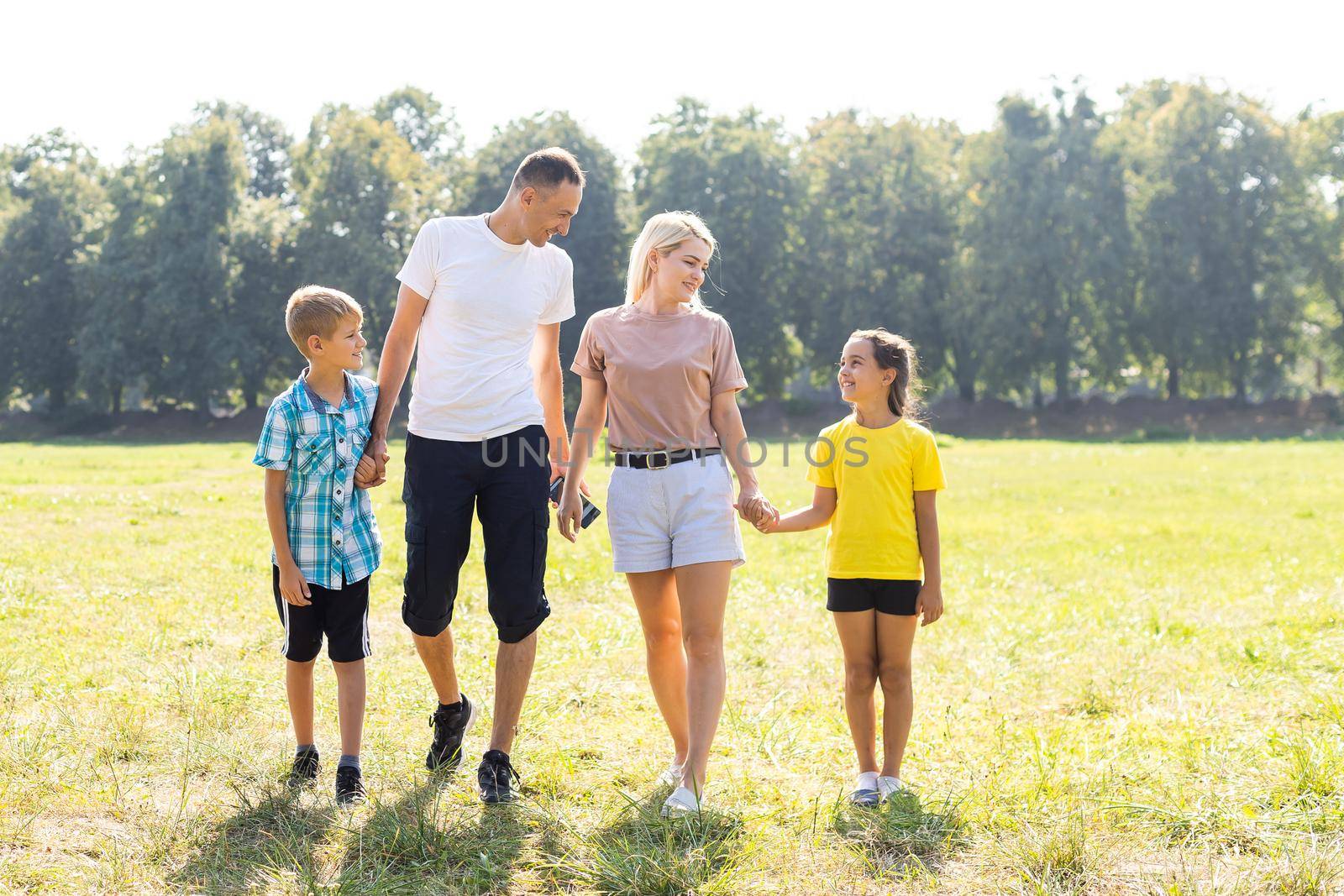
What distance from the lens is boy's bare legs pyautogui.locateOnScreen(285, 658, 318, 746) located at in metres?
4.12

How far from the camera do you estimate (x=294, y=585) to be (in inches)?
154

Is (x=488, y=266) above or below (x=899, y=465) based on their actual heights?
above

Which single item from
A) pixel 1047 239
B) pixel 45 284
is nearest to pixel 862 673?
pixel 1047 239

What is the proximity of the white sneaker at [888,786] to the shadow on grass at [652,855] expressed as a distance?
58cm

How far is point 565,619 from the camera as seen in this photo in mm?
7242

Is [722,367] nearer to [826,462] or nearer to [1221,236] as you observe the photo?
[826,462]

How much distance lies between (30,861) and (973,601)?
20.5 feet

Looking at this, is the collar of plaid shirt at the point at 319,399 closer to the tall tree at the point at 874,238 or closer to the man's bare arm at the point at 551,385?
the man's bare arm at the point at 551,385

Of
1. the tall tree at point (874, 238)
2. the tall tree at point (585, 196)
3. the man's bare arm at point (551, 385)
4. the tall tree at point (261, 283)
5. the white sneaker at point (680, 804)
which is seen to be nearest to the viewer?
the white sneaker at point (680, 804)

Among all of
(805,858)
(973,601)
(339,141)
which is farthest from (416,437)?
(339,141)

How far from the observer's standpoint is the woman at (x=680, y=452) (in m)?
3.92

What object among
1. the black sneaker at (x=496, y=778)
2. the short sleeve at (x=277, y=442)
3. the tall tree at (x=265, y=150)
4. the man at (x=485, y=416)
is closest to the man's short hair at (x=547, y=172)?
the man at (x=485, y=416)

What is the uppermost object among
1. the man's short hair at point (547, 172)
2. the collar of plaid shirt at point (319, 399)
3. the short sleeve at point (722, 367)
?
the man's short hair at point (547, 172)

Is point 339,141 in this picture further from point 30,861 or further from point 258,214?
point 30,861
